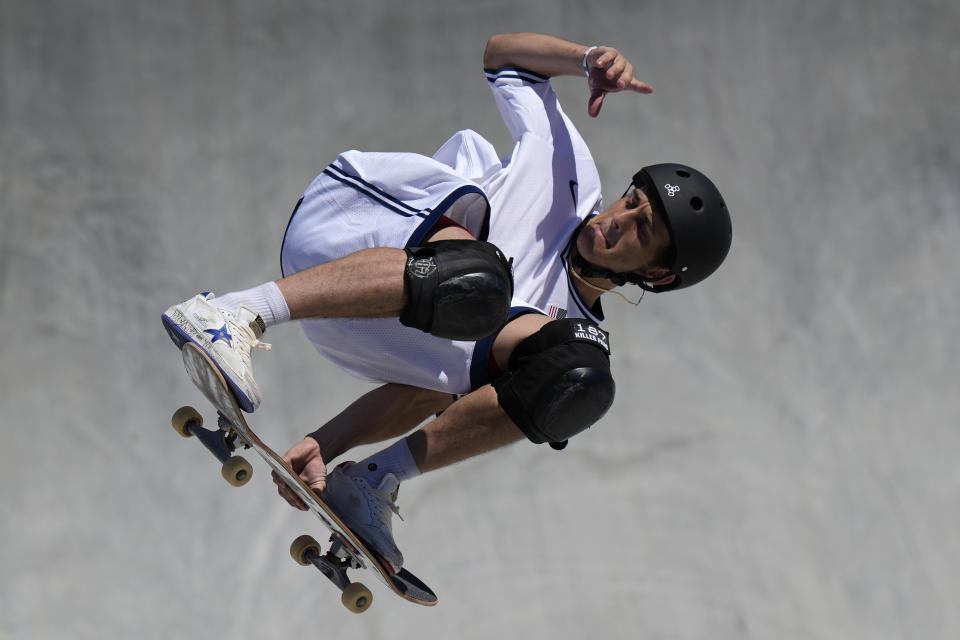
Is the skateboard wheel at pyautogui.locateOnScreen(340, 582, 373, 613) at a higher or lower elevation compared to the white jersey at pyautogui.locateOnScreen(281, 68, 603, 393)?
lower

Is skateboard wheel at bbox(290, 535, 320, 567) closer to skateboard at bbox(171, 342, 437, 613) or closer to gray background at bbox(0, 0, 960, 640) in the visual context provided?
skateboard at bbox(171, 342, 437, 613)

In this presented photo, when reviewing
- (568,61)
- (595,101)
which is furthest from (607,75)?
(568,61)

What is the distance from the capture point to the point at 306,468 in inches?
111

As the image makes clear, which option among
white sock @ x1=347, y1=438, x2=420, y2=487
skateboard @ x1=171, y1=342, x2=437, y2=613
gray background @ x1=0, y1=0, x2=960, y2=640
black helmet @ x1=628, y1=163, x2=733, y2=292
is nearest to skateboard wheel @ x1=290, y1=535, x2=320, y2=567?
skateboard @ x1=171, y1=342, x2=437, y2=613

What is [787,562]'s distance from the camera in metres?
4.75

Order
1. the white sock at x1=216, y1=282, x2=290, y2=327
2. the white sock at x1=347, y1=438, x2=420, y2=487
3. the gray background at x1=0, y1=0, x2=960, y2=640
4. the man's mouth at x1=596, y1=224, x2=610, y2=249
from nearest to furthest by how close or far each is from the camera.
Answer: the white sock at x1=216, y1=282, x2=290, y2=327 → the white sock at x1=347, y1=438, x2=420, y2=487 → the man's mouth at x1=596, y1=224, x2=610, y2=249 → the gray background at x1=0, y1=0, x2=960, y2=640

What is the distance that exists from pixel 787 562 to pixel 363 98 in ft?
11.0

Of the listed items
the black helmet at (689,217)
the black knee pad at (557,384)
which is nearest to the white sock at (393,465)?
the black knee pad at (557,384)

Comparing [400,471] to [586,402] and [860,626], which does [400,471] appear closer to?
[586,402]

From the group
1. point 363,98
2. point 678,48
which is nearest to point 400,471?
point 363,98

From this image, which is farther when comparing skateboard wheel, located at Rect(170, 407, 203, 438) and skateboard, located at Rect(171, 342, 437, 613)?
skateboard wheel, located at Rect(170, 407, 203, 438)

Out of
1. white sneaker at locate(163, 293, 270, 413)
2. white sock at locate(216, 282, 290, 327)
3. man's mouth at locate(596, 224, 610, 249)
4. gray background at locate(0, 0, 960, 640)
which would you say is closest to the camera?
white sneaker at locate(163, 293, 270, 413)

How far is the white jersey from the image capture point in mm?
2865

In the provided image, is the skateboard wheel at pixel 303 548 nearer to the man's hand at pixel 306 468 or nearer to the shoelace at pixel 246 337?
the man's hand at pixel 306 468
